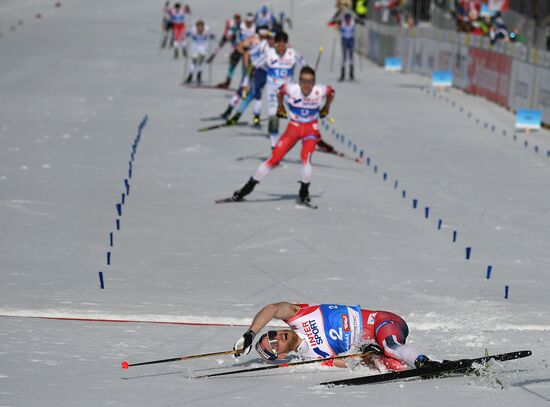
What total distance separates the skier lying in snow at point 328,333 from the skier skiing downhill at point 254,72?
35.6ft

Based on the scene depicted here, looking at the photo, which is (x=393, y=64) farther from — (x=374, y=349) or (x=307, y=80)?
(x=374, y=349)

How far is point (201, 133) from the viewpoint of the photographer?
21.4 metres

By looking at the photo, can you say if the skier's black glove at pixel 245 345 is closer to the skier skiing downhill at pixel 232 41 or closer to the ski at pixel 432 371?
the ski at pixel 432 371

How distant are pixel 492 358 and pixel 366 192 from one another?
8.54m

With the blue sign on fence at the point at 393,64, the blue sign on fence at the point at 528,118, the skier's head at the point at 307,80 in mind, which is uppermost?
the skier's head at the point at 307,80

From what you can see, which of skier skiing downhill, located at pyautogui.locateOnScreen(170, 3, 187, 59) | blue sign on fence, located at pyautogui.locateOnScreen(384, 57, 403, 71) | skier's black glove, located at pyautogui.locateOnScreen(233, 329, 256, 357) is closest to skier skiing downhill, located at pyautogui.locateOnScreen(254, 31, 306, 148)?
skier's black glove, located at pyautogui.locateOnScreen(233, 329, 256, 357)

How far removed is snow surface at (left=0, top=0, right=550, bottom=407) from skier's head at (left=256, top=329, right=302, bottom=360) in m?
0.15

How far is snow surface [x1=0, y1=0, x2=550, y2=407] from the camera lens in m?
7.62

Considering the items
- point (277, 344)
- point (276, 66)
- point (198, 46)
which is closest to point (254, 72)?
point (276, 66)

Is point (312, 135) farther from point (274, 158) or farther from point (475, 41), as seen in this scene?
point (475, 41)

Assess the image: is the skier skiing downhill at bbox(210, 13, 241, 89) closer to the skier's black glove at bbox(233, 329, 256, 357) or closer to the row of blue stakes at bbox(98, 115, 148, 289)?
the row of blue stakes at bbox(98, 115, 148, 289)

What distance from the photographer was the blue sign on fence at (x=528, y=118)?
74.9 ft

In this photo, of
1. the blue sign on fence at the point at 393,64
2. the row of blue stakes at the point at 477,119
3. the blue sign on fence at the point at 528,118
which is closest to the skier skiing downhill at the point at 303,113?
the row of blue stakes at the point at 477,119

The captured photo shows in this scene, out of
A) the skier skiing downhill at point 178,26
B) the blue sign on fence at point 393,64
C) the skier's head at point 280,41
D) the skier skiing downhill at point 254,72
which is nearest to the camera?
the skier's head at point 280,41
